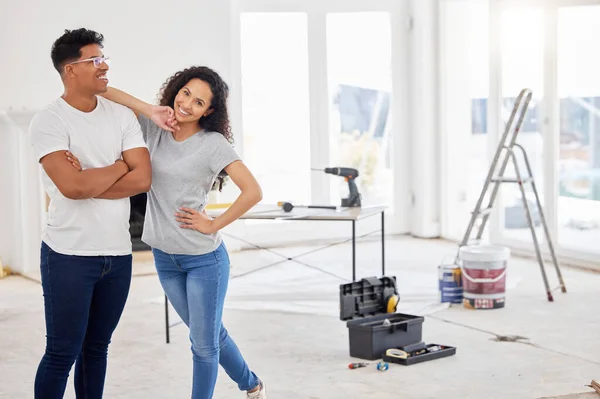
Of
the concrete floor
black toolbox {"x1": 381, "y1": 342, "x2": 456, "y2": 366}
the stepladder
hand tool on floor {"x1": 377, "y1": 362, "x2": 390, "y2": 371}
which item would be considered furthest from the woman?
the stepladder

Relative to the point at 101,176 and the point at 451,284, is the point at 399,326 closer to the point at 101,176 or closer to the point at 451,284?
the point at 451,284

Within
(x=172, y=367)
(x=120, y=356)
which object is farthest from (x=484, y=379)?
(x=120, y=356)

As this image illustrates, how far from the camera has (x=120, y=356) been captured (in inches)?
186

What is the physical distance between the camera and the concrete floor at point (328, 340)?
4152 mm

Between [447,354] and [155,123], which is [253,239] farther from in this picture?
[155,123]

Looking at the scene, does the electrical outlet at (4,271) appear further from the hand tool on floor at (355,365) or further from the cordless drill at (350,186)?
the hand tool on floor at (355,365)

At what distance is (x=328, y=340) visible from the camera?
198 inches

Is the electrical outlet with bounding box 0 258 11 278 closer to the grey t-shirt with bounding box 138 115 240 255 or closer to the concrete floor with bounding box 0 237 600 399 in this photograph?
the concrete floor with bounding box 0 237 600 399

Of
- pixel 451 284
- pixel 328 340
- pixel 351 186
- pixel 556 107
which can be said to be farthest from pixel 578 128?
pixel 328 340

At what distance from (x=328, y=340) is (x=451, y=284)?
1173 mm

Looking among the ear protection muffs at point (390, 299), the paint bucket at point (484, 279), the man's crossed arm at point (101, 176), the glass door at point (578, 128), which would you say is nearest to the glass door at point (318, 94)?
the glass door at point (578, 128)

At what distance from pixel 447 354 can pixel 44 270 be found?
7.80 feet

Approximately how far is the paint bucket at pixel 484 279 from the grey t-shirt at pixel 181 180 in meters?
2.88

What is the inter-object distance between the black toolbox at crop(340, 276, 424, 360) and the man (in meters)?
1.88
